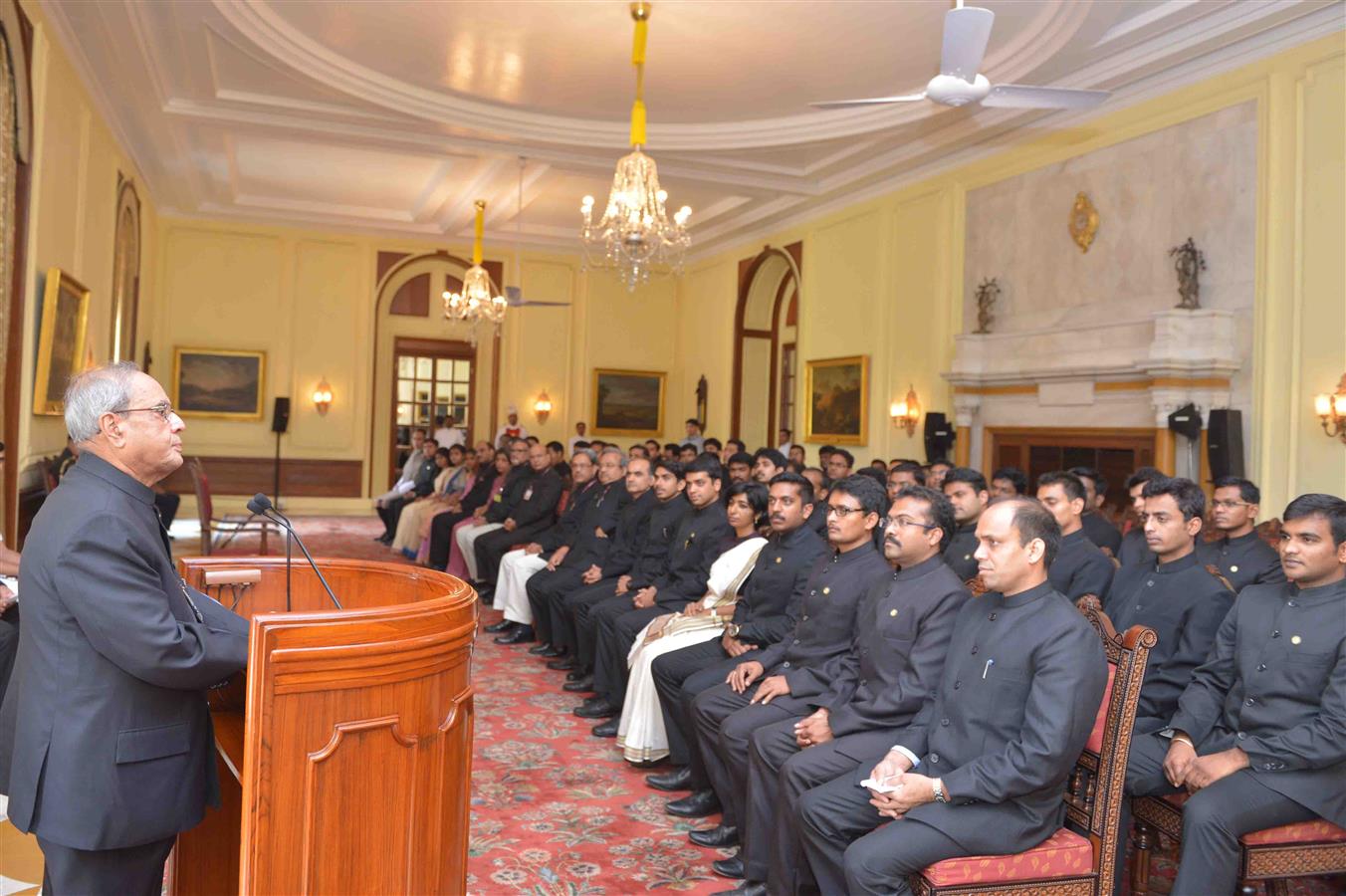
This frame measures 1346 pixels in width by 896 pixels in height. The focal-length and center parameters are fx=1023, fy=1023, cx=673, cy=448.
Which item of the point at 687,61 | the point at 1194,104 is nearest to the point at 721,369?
the point at 687,61

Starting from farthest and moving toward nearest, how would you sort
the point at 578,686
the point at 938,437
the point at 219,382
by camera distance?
1. the point at 219,382
2. the point at 938,437
3. the point at 578,686

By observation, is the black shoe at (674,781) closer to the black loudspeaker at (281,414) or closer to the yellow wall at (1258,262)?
the yellow wall at (1258,262)

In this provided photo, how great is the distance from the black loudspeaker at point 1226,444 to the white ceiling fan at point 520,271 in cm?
715

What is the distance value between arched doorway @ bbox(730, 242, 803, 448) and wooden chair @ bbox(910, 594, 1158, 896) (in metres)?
12.4

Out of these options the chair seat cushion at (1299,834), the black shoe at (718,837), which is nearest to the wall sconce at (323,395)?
the black shoe at (718,837)

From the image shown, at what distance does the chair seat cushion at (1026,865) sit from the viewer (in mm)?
2717

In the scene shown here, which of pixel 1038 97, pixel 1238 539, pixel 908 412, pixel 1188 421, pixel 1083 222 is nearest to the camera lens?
pixel 1238 539

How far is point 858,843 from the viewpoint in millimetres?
2834

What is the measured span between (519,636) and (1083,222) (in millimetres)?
6231

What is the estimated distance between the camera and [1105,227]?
30.0 feet

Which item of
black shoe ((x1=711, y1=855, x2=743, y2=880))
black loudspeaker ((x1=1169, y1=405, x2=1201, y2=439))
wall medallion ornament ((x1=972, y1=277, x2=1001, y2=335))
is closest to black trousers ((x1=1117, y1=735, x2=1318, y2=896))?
black shoe ((x1=711, y1=855, x2=743, y2=880))

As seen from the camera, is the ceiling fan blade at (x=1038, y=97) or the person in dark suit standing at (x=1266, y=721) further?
the ceiling fan blade at (x=1038, y=97)

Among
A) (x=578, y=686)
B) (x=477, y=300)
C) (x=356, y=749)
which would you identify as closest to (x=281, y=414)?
(x=477, y=300)

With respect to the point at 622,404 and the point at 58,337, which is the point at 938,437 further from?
the point at 622,404
